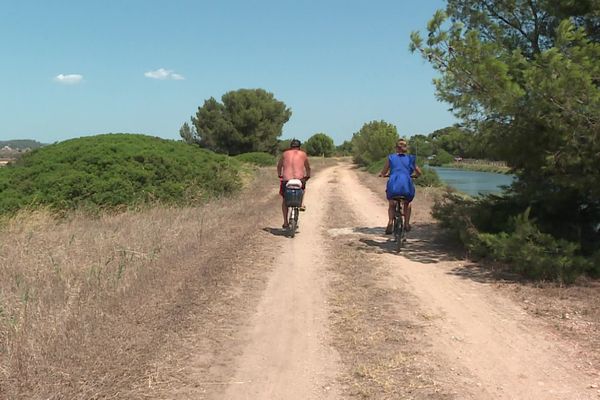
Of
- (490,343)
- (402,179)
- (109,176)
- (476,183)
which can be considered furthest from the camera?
(476,183)

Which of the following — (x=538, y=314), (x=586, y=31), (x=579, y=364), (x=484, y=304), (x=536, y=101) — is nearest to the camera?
(x=579, y=364)

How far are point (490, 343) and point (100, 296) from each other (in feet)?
13.9

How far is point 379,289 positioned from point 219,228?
581 centimetres

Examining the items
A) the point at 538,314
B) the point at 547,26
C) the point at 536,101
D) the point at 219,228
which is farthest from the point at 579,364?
the point at 219,228

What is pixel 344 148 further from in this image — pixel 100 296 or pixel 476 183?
pixel 100 296

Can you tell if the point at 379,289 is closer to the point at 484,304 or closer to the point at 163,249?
the point at 484,304

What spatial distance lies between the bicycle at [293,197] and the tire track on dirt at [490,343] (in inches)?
147

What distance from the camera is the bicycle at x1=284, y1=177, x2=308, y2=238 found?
11.6 m

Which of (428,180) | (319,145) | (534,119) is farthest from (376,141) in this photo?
(319,145)

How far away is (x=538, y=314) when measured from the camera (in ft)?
20.1

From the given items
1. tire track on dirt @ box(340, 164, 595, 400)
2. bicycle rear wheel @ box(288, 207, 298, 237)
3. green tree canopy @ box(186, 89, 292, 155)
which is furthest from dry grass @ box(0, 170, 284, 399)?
green tree canopy @ box(186, 89, 292, 155)

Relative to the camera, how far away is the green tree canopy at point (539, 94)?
695 cm

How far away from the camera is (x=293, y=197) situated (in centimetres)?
1156

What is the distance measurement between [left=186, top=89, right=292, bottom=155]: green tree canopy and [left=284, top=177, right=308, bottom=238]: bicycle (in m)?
60.4
